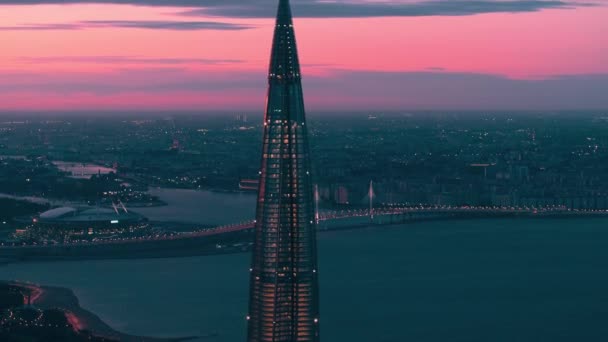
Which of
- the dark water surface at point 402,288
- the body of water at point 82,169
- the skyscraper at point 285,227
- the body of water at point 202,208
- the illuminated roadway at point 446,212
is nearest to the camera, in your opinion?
the skyscraper at point 285,227

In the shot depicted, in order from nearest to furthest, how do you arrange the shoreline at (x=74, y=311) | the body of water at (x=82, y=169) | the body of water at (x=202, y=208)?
the shoreline at (x=74, y=311) → the body of water at (x=202, y=208) → the body of water at (x=82, y=169)

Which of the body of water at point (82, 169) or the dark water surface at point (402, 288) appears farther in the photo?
the body of water at point (82, 169)

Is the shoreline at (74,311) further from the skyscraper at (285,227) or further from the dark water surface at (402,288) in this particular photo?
the skyscraper at (285,227)

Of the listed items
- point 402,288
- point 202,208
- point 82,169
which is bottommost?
point 402,288

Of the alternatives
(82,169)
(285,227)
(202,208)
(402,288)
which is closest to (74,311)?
(402,288)

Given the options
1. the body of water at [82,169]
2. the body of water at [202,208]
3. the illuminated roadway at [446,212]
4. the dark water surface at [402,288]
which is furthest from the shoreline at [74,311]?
the body of water at [82,169]

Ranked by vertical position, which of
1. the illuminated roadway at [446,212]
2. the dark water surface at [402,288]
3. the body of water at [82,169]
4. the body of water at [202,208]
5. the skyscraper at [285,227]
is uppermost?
the skyscraper at [285,227]

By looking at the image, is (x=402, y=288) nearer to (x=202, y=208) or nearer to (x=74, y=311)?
(x=74, y=311)
